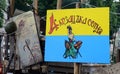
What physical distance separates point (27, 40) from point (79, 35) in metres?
2.74

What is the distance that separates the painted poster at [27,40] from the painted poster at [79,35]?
5.43 ft

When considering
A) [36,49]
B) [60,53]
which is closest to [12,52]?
[36,49]

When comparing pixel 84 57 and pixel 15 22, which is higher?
pixel 15 22

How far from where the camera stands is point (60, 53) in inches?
312

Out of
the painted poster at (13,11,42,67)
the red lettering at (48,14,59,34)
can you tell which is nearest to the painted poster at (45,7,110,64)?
the red lettering at (48,14,59,34)

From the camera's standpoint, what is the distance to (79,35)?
7633mm

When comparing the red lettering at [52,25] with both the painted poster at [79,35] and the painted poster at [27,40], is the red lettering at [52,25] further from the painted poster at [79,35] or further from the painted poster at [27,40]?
the painted poster at [27,40]

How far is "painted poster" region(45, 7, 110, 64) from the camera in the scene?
7379 mm

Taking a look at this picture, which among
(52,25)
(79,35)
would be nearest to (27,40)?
(52,25)

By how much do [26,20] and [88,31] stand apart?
299 centimetres

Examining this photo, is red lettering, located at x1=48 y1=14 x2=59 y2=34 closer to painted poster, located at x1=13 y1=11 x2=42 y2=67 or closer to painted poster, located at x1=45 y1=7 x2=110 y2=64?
painted poster, located at x1=45 y1=7 x2=110 y2=64

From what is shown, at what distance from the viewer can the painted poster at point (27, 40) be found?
385 inches

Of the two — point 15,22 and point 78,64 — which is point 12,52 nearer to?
point 15,22

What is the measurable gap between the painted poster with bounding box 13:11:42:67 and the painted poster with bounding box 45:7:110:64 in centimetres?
166
